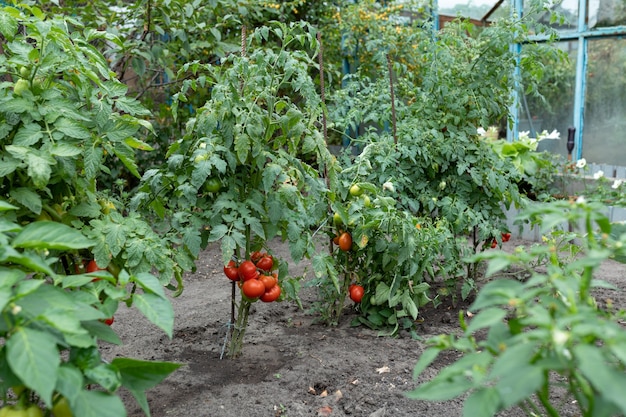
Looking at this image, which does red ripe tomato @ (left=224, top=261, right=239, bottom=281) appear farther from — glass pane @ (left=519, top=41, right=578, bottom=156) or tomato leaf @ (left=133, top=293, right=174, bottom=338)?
glass pane @ (left=519, top=41, right=578, bottom=156)

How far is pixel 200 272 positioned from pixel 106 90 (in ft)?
8.99

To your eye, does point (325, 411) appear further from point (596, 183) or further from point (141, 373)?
point (596, 183)

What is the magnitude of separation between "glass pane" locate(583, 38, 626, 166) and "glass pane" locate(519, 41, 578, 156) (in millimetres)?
190

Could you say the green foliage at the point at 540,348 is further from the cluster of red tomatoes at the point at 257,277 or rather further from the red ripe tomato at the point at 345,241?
the red ripe tomato at the point at 345,241

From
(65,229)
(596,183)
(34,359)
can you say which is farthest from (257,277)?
(596,183)

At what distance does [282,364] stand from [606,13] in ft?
16.5

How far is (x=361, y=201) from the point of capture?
10.1ft

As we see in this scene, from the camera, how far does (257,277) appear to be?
2.62 metres

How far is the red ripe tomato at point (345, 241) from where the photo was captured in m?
3.07

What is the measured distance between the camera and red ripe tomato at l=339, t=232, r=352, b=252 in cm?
307

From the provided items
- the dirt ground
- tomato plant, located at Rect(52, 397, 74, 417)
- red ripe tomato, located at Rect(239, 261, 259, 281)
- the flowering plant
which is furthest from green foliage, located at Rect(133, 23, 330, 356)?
the flowering plant

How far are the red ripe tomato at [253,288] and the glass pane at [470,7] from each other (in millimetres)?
5093

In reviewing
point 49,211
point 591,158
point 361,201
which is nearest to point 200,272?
point 361,201

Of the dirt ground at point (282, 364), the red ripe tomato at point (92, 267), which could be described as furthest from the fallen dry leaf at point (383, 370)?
the red ripe tomato at point (92, 267)
